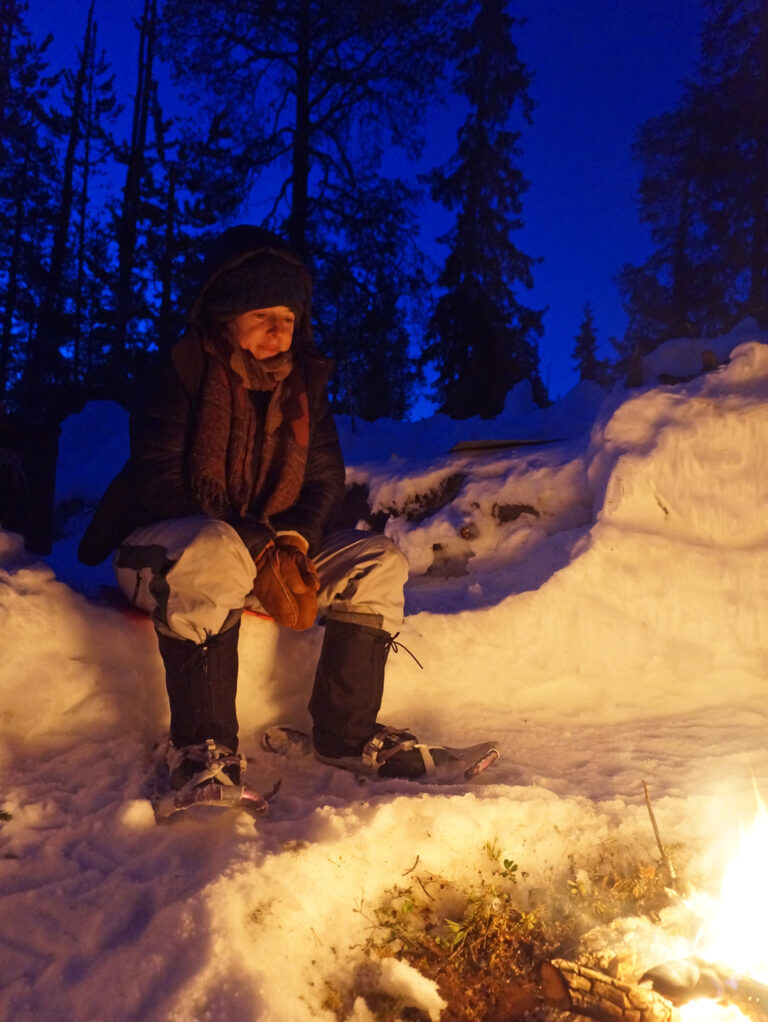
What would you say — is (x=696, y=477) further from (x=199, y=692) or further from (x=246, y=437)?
(x=199, y=692)

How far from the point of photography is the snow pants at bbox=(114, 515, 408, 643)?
7.99ft

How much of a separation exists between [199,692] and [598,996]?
1.44 meters

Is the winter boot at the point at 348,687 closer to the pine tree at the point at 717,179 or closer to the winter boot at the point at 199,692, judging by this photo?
the winter boot at the point at 199,692

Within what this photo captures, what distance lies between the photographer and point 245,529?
275 cm

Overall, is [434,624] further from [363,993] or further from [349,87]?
[349,87]

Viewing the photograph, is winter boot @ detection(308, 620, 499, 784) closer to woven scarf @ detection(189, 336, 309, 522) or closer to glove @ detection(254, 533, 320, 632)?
glove @ detection(254, 533, 320, 632)

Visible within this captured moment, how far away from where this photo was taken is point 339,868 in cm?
206

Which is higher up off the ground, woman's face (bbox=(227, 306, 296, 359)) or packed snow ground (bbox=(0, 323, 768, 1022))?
woman's face (bbox=(227, 306, 296, 359))

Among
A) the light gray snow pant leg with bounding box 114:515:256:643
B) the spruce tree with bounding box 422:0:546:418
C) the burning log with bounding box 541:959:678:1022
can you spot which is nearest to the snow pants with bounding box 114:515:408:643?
the light gray snow pant leg with bounding box 114:515:256:643

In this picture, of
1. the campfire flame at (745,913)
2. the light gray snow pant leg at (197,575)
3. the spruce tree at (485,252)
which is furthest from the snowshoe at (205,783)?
the spruce tree at (485,252)

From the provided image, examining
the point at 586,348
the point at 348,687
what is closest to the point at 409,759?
the point at 348,687

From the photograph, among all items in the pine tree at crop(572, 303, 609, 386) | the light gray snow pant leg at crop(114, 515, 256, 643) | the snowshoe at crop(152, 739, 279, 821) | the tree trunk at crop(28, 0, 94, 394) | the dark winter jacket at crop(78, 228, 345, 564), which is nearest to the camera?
the snowshoe at crop(152, 739, 279, 821)

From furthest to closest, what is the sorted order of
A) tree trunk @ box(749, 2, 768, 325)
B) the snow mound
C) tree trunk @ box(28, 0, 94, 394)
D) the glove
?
tree trunk @ box(28, 0, 94, 394) → tree trunk @ box(749, 2, 768, 325) → the snow mound → the glove

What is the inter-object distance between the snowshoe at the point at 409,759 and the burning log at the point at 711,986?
972 mm
